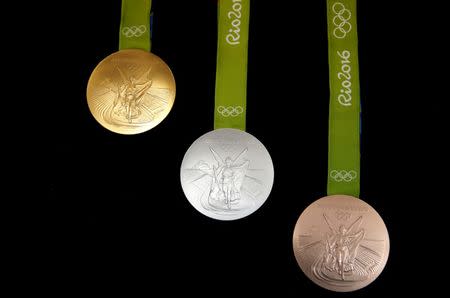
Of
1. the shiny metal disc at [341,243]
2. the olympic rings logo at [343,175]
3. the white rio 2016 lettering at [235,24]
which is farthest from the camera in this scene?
the white rio 2016 lettering at [235,24]

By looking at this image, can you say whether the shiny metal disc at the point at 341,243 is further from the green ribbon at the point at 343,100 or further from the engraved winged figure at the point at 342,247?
the green ribbon at the point at 343,100

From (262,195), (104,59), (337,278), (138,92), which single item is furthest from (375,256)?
(104,59)

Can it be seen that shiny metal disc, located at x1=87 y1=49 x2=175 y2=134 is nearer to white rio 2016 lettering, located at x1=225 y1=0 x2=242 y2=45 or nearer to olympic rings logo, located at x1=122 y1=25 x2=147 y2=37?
olympic rings logo, located at x1=122 y1=25 x2=147 y2=37

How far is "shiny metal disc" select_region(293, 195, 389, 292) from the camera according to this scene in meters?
2.37

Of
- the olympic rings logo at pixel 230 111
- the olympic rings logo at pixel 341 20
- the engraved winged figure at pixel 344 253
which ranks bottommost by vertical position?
the engraved winged figure at pixel 344 253

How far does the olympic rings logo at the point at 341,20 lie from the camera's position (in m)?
2.72

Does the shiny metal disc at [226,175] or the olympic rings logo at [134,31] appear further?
the olympic rings logo at [134,31]

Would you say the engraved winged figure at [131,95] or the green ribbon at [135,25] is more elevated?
the green ribbon at [135,25]

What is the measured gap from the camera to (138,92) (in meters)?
2.60

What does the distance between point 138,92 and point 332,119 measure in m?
0.98

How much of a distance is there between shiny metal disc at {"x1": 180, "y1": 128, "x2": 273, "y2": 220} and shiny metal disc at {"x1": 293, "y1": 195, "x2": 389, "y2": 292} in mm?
262

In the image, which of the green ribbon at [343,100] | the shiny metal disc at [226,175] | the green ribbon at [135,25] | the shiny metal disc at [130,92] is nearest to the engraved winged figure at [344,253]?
the green ribbon at [343,100]

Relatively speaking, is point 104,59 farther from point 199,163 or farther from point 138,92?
point 199,163

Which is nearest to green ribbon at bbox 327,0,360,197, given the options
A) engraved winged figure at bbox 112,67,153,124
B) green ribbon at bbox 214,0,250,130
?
green ribbon at bbox 214,0,250,130
